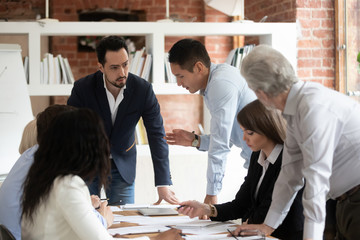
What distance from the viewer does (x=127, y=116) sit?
320 cm

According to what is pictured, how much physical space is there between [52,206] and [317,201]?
2.61 ft

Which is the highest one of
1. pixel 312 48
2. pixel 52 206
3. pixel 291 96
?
pixel 312 48

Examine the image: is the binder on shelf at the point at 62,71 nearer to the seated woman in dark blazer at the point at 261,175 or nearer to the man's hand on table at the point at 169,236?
the seated woman in dark blazer at the point at 261,175

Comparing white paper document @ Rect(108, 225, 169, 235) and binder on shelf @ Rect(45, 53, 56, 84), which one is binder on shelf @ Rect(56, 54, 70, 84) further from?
white paper document @ Rect(108, 225, 169, 235)

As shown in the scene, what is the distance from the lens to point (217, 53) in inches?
268

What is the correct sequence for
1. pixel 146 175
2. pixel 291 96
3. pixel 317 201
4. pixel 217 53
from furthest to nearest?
pixel 217 53 → pixel 146 175 → pixel 291 96 → pixel 317 201

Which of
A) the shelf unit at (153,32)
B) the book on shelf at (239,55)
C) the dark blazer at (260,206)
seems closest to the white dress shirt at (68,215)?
the dark blazer at (260,206)

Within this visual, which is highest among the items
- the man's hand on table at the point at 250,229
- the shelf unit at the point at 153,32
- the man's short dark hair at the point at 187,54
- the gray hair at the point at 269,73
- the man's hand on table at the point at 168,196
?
the shelf unit at the point at 153,32

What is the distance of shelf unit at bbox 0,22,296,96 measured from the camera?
14.3 ft

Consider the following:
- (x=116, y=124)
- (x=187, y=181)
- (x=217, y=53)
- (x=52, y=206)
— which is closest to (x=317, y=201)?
(x=52, y=206)

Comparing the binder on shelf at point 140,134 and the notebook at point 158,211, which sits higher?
the binder on shelf at point 140,134

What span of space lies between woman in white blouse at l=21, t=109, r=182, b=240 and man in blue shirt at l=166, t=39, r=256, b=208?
975 mm

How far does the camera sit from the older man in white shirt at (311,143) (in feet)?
5.52

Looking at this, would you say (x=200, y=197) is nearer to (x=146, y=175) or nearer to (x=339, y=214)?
(x=146, y=175)
